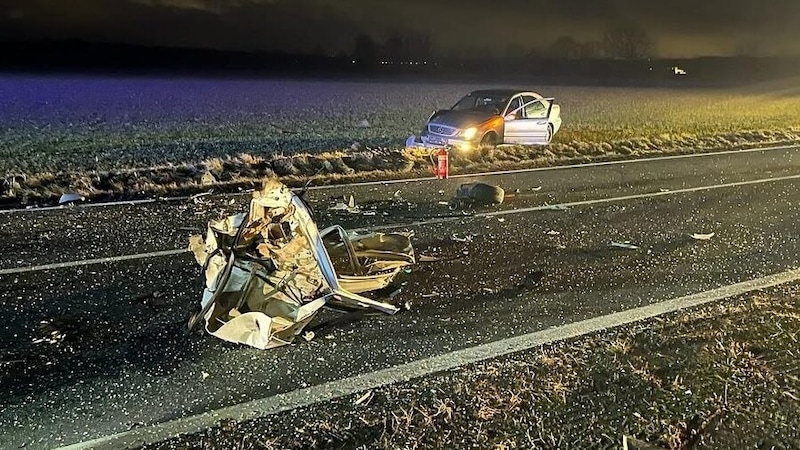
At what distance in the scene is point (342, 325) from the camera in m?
4.73

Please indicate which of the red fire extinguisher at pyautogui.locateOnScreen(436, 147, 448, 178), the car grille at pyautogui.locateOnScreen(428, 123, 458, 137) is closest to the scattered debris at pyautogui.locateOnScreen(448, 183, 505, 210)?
the red fire extinguisher at pyautogui.locateOnScreen(436, 147, 448, 178)

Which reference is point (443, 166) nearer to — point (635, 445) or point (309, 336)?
point (309, 336)

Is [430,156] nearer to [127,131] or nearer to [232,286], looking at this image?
[232,286]

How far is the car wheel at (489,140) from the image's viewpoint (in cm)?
1483

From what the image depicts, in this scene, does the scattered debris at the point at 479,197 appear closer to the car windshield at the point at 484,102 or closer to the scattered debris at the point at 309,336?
the scattered debris at the point at 309,336

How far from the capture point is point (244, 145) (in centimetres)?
1906

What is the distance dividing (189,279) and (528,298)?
283 cm

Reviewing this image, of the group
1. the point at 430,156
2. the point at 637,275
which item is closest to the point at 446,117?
the point at 430,156

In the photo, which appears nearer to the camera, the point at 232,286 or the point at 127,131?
the point at 232,286

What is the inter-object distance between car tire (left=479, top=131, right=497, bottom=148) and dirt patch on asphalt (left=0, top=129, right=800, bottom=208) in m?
0.54

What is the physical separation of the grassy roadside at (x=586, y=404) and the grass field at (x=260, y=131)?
22.4 feet

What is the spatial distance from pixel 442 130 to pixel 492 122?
1.17 meters

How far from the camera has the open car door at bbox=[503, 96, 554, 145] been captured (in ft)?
50.6

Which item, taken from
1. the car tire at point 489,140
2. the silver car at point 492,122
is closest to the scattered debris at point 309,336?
the silver car at point 492,122
